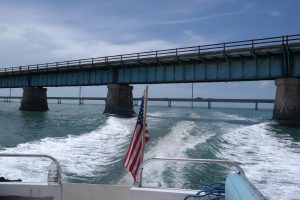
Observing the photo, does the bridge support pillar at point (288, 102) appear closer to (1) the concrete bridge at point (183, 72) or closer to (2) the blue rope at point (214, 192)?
(1) the concrete bridge at point (183, 72)

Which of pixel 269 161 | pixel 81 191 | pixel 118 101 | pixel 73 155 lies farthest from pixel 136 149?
pixel 118 101

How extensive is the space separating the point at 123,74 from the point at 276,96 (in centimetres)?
2634

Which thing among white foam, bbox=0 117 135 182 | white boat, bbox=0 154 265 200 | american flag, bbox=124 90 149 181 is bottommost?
white foam, bbox=0 117 135 182

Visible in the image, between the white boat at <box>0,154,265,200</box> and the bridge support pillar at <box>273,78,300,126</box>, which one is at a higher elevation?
the bridge support pillar at <box>273,78,300,126</box>

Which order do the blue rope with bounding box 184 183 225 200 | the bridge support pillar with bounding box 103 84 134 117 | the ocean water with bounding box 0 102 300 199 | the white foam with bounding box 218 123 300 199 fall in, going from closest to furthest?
the blue rope with bounding box 184 183 225 200
the white foam with bounding box 218 123 300 199
the ocean water with bounding box 0 102 300 199
the bridge support pillar with bounding box 103 84 134 117

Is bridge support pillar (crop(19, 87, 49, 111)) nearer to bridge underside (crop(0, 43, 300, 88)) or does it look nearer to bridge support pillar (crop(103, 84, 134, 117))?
bridge underside (crop(0, 43, 300, 88))

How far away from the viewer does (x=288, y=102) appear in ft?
124

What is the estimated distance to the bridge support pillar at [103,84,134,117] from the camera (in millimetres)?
56969

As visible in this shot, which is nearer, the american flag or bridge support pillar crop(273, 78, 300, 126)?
the american flag

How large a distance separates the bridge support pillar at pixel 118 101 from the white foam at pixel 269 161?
1262 inches

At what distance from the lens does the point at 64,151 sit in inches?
802

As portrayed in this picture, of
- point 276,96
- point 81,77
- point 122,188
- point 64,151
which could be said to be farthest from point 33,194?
point 81,77

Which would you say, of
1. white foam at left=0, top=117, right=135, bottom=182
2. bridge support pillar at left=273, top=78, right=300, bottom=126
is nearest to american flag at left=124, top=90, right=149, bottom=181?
white foam at left=0, top=117, right=135, bottom=182

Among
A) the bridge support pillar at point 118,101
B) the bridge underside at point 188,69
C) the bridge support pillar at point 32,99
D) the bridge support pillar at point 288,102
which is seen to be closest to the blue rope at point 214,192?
the bridge support pillar at point 288,102
